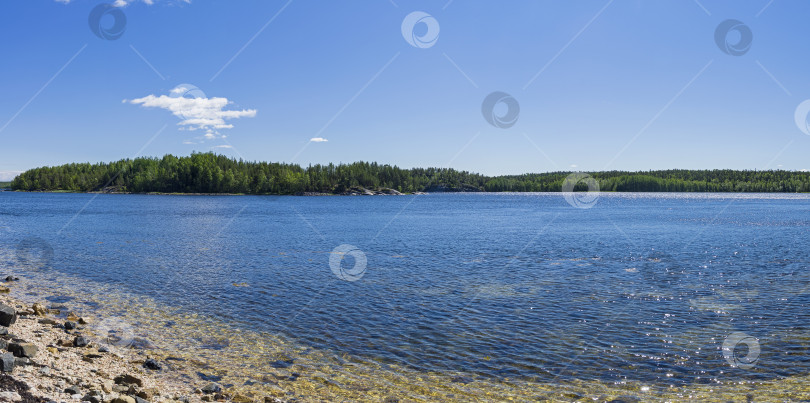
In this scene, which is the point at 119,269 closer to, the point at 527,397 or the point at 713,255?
the point at 527,397

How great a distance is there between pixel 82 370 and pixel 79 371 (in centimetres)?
19

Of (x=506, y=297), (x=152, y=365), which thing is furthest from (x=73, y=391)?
(x=506, y=297)

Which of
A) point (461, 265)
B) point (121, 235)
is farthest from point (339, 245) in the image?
point (121, 235)

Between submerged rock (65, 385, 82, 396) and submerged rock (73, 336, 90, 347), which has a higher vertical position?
submerged rock (73, 336, 90, 347)

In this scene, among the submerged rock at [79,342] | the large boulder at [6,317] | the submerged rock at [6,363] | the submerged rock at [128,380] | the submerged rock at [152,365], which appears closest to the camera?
the submerged rock at [6,363]

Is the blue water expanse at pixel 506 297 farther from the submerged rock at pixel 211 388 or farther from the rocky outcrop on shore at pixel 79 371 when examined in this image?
the rocky outcrop on shore at pixel 79 371

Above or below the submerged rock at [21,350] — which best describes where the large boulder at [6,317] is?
above

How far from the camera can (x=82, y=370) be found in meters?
14.5

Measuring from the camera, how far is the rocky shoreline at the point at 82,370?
469 inches

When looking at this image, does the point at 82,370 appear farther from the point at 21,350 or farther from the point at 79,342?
the point at 79,342

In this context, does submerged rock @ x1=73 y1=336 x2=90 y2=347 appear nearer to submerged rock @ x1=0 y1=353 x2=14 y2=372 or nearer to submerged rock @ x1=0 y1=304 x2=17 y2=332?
submerged rock @ x1=0 y1=304 x2=17 y2=332

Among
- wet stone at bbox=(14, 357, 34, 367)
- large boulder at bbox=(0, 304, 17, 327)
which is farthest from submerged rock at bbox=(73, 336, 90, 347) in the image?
wet stone at bbox=(14, 357, 34, 367)

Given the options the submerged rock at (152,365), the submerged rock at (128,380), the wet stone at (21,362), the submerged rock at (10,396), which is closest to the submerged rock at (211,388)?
the submerged rock at (128,380)

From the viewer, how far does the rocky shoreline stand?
11.9 m
